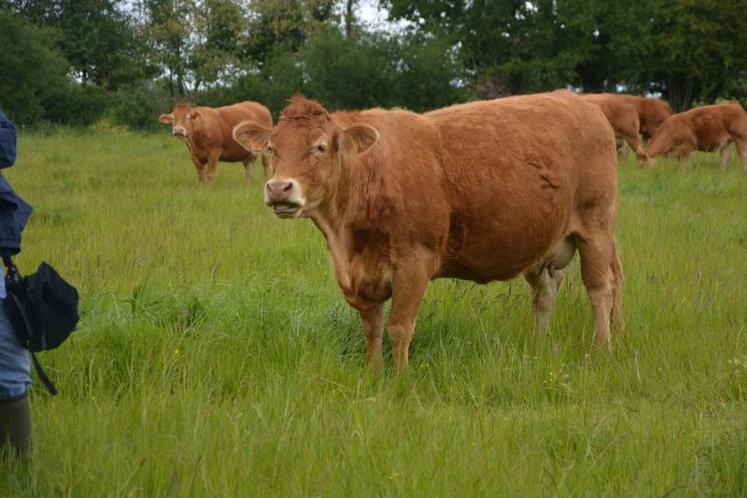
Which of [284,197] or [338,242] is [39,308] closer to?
[284,197]

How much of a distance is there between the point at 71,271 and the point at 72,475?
4.06m

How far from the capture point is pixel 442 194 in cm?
470

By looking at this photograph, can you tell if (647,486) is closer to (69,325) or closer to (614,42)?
(69,325)

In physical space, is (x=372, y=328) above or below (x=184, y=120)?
below

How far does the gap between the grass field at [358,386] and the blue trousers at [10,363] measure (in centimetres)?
30

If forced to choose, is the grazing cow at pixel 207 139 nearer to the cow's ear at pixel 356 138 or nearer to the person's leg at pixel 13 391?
the cow's ear at pixel 356 138

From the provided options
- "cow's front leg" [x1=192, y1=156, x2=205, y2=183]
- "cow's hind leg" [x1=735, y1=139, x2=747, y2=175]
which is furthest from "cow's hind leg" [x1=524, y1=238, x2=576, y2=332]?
"cow's hind leg" [x1=735, y1=139, x2=747, y2=175]

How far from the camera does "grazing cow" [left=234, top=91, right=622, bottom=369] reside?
14.8 ft

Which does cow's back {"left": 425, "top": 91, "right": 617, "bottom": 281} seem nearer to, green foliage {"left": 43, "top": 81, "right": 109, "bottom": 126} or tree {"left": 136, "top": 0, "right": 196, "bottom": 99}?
green foliage {"left": 43, "top": 81, "right": 109, "bottom": 126}

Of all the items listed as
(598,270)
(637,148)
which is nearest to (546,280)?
(598,270)

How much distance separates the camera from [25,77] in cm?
2741

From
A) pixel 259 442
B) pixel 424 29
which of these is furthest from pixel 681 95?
pixel 259 442

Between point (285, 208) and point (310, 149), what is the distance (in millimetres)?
414

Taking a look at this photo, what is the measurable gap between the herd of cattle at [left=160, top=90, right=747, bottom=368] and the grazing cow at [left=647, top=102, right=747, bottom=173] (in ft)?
40.3
